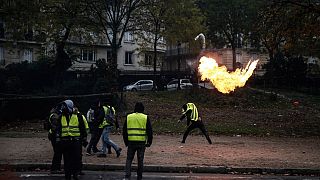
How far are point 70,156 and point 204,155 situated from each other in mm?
5911

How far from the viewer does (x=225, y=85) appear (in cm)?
3247

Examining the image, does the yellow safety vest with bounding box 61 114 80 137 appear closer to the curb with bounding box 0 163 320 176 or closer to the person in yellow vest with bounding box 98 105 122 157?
the curb with bounding box 0 163 320 176

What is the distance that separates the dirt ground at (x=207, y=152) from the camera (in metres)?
14.1

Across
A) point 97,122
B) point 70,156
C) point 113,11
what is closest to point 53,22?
point 113,11

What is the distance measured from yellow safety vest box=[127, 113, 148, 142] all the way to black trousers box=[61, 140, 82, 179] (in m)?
1.39

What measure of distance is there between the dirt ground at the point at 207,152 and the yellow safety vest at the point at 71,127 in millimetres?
2707

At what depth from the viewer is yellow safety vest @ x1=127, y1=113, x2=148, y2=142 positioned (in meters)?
10.8

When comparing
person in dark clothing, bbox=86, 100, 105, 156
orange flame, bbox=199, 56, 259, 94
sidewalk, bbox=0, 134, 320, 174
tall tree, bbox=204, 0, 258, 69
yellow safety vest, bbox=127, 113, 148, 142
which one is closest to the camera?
yellow safety vest, bbox=127, 113, 148, 142

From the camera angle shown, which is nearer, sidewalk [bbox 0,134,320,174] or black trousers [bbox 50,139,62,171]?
black trousers [bbox 50,139,62,171]

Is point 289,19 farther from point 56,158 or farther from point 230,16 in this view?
point 230,16

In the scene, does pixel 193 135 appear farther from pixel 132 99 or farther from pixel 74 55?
pixel 74 55

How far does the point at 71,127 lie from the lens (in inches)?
442

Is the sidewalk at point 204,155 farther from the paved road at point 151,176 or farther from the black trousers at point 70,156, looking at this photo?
the black trousers at point 70,156

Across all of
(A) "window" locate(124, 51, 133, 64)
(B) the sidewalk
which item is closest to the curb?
(B) the sidewalk
